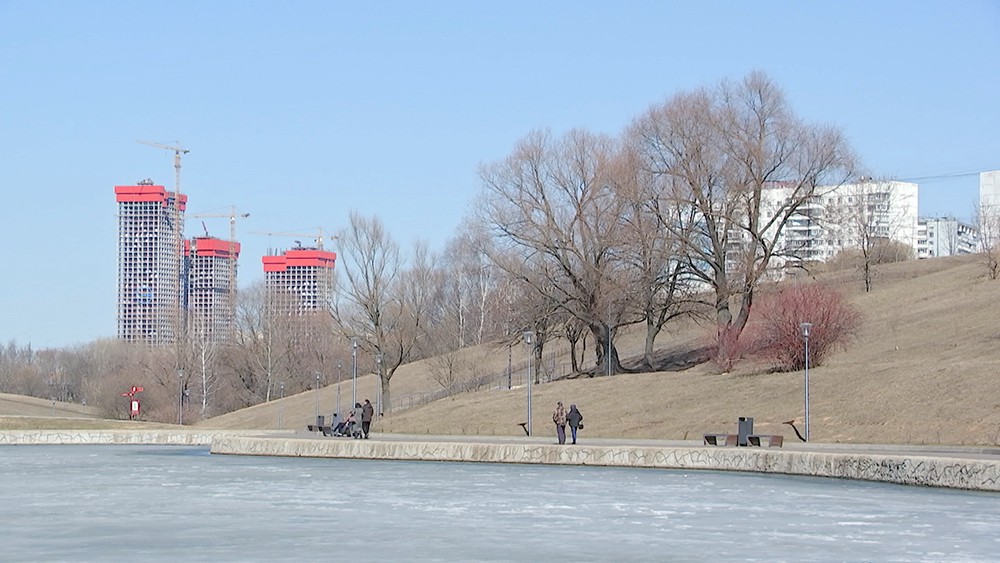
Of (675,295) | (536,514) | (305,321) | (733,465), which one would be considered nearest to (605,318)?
(675,295)

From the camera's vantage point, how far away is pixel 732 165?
68.2m

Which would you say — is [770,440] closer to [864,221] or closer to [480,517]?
[480,517]

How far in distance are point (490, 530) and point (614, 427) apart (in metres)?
31.6

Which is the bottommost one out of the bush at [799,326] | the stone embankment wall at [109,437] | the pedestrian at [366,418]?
the stone embankment wall at [109,437]

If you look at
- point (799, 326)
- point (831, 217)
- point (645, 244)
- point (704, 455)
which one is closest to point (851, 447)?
point (704, 455)

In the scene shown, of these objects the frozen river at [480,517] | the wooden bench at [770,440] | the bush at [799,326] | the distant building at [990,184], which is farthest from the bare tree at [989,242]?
the distant building at [990,184]

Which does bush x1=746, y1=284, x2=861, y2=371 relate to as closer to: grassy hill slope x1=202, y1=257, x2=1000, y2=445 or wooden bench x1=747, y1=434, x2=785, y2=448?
grassy hill slope x1=202, y1=257, x2=1000, y2=445

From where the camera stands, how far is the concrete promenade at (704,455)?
30953 mm

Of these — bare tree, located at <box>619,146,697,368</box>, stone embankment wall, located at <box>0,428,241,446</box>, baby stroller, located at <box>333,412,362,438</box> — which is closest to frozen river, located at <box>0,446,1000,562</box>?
baby stroller, located at <box>333,412,362,438</box>

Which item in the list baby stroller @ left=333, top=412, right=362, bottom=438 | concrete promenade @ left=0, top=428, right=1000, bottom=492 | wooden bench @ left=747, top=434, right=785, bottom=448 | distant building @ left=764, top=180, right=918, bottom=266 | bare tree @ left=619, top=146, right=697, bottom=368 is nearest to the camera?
concrete promenade @ left=0, top=428, right=1000, bottom=492

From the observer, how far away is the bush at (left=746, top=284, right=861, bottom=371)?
58.1 metres

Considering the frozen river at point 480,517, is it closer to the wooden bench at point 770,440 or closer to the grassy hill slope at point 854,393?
the wooden bench at point 770,440

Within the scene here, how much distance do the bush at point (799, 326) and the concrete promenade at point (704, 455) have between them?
14400mm

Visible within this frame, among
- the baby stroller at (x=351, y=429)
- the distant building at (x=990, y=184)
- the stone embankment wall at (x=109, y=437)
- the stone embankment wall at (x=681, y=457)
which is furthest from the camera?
the distant building at (x=990, y=184)
